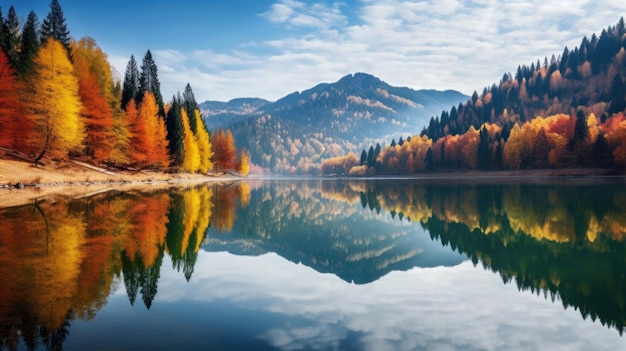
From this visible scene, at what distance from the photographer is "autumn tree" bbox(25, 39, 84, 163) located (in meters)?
45.5

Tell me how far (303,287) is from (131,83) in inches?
3346

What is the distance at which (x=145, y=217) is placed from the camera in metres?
21.5

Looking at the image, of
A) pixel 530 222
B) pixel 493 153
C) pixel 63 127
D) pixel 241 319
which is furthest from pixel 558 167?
pixel 241 319

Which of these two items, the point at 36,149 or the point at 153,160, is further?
Answer: the point at 153,160

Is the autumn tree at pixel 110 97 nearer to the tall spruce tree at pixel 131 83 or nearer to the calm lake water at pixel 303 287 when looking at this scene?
the tall spruce tree at pixel 131 83

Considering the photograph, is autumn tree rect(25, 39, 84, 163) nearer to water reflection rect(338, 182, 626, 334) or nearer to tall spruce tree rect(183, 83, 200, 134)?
water reflection rect(338, 182, 626, 334)

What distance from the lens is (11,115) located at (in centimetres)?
4519

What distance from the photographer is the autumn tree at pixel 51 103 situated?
45.5 metres

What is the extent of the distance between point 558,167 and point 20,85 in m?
121

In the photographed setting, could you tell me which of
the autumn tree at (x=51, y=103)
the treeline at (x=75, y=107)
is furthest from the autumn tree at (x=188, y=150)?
the autumn tree at (x=51, y=103)

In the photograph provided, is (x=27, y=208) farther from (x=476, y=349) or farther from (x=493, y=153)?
(x=493, y=153)

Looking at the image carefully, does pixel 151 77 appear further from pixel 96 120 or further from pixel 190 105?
pixel 96 120

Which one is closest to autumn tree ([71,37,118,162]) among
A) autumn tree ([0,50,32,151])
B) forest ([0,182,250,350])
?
autumn tree ([0,50,32,151])

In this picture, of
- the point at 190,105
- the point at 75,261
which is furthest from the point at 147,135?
the point at 75,261
